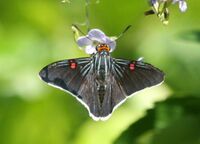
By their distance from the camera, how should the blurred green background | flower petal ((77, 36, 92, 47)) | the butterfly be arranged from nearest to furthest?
the butterfly
flower petal ((77, 36, 92, 47))
the blurred green background

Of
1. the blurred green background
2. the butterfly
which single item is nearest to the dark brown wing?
the butterfly

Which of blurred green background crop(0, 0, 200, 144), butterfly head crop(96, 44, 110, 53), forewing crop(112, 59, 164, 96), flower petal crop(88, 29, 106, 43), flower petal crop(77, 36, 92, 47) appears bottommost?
blurred green background crop(0, 0, 200, 144)

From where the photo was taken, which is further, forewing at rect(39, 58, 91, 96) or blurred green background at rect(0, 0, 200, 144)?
blurred green background at rect(0, 0, 200, 144)

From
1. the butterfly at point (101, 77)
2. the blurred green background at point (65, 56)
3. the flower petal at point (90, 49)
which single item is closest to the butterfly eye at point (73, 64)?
the butterfly at point (101, 77)

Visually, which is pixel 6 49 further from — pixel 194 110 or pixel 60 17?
pixel 194 110

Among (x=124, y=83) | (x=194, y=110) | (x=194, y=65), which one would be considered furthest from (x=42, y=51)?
(x=124, y=83)

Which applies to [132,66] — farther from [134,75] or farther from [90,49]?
[90,49]

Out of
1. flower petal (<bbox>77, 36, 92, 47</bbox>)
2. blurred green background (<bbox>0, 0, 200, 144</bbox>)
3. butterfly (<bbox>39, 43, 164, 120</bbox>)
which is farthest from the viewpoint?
blurred green background (<bbox>0, 0, 200, 144</bbox>)

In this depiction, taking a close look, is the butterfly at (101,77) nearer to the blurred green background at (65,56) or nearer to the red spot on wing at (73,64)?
the red spot on wing at (73,64)

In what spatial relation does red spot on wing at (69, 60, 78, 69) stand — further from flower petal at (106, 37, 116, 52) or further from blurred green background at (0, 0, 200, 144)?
blurred green background at (0, 0, 200, 144)

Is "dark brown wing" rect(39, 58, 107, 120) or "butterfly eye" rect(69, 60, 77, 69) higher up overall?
"butterfly eye" rect(69, 60, 77, 69)
